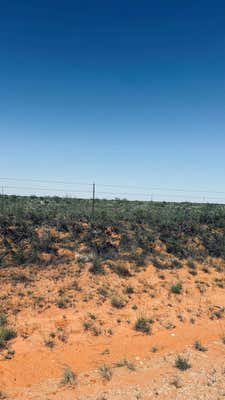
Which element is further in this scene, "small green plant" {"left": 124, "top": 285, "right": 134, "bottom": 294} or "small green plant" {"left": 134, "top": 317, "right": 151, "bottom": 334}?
"small green plant" {"left": 124, "top": 285, "right": 134, "bottom": 294}

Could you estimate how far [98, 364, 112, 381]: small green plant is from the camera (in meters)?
6.12

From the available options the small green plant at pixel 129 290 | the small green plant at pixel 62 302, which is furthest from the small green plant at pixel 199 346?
the small green plant at pixel 62 302

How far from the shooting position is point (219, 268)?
1387 cm

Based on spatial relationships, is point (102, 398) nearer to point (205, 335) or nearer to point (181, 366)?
point (181, 366)

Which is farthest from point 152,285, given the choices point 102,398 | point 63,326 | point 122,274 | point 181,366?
point 102,398

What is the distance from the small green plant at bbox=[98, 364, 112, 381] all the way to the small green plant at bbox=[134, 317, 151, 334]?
2.17 metres

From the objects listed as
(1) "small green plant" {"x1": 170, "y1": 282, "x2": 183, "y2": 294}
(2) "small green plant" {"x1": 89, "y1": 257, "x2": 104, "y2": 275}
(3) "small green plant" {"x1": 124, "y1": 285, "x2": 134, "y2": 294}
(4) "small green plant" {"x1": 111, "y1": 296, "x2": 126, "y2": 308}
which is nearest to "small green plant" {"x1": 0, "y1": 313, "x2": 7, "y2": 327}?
(4) "small green plant" {"x1": 111, "y1": 296, "x2": 126, "y2": 308}

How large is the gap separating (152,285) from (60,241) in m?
5.00

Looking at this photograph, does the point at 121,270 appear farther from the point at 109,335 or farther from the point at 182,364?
the point at 182,364

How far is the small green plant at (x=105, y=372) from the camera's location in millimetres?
6119

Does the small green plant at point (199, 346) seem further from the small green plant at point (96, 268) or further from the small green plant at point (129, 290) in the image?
the small green plant at point (96, 268)

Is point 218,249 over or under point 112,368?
over

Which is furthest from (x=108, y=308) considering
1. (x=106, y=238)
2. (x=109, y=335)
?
(x=106, y=238)

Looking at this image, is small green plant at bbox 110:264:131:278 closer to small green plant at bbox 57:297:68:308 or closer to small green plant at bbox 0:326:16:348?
small green plant at bbox 57:297:68:308
